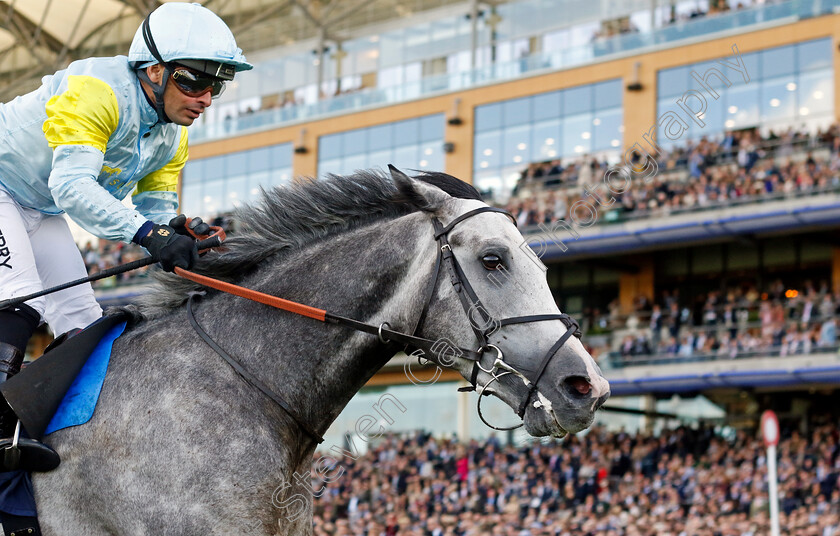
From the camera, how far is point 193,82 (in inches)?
146

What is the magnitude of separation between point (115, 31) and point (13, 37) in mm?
4184

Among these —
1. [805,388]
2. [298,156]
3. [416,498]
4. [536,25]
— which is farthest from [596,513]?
[298,156]

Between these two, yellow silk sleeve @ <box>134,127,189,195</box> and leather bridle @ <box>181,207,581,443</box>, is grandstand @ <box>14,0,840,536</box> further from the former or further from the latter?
leather bridle @ <box>181,207,581,443</box>

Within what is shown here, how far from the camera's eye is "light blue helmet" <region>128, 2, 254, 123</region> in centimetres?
367


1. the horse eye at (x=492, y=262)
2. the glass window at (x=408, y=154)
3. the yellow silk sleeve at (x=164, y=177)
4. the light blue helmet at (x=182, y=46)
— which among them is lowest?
the horse eye at (x=492, y=262)

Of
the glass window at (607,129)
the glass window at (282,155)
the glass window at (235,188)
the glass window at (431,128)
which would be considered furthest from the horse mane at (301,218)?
the glass window at (235,188)

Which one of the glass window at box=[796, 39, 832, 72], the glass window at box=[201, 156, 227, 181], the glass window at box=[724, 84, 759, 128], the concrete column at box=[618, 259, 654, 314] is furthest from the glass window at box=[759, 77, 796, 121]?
the glass window at box=[201, 156, 227, 181]

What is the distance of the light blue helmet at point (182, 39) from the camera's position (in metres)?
3.67

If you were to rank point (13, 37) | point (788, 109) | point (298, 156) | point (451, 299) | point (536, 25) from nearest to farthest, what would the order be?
point (451, 299)
point (788, 109)
point (536, 25)
point (298, 156)
point (13, 37)

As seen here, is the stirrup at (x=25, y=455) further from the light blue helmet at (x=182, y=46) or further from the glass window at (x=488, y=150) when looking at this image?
the glass window at (x=488, y=150)

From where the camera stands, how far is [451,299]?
3426 mm

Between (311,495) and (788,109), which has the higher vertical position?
(788,109)

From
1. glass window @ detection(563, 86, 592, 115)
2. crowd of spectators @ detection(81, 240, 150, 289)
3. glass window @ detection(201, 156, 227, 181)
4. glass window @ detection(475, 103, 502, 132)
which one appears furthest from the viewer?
glass window @ detection(201, 156, 227, 181)

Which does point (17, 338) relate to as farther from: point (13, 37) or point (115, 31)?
point (13, 37)
